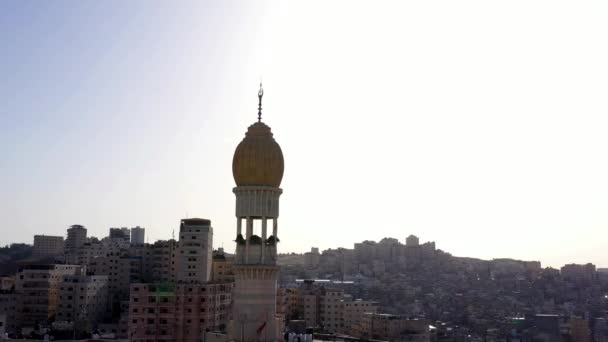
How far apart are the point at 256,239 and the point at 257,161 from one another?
2.90m

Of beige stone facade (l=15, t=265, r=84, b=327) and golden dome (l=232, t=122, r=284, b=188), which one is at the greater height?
golden dome (l=232, t=122, r=284, b=188)

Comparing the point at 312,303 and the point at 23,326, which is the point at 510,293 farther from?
the point at 23,326

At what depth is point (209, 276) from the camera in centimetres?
8569

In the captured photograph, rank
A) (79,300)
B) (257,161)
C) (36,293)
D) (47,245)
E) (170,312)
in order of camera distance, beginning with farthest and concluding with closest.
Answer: (47,245)
(36,293)
(79,300)
(170,312)
(257,161)

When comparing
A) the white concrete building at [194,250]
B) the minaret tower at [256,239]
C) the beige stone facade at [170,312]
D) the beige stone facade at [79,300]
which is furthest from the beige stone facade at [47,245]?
the minaret tower at [256,239]

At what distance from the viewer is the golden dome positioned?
25.9 metres

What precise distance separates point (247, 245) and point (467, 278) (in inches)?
7153

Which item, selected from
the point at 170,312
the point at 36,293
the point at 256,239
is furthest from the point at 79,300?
the point at 256,239

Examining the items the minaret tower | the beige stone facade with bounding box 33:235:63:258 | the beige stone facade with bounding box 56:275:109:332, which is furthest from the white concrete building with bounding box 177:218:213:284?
the beige stone facade with bounding box 33:235:63:258

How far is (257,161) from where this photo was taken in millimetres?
25875

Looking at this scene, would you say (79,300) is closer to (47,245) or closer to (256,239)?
(256,239)

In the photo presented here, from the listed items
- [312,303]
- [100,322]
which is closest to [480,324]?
[312,303]

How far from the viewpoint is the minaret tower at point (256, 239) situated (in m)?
26.0

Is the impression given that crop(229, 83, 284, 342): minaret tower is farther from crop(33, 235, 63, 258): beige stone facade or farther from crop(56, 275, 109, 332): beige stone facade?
crop(33, 235, 63, 258): beige stone facade
